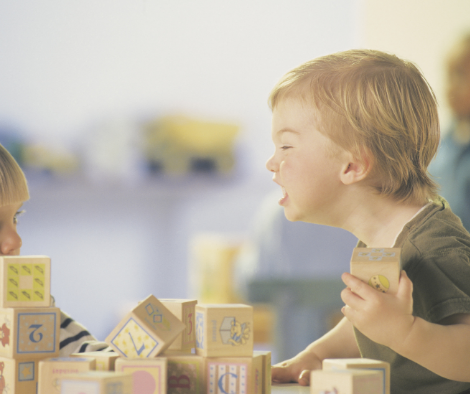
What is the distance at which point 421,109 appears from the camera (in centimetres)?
80

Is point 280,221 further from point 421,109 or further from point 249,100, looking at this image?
point 421,109

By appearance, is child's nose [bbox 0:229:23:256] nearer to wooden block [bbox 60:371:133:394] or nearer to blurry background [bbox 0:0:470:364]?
wooden block [bbox 60:371:133:394]

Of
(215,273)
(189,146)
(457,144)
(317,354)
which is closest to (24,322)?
(317,354)

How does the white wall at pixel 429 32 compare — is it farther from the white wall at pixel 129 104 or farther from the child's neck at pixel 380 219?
the child's neck at pixel 380 219

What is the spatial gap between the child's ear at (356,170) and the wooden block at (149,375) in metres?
0.39

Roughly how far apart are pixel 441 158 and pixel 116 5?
227 cm

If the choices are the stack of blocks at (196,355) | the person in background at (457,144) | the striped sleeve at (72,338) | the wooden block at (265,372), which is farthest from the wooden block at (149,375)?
the person in background at (457,144)

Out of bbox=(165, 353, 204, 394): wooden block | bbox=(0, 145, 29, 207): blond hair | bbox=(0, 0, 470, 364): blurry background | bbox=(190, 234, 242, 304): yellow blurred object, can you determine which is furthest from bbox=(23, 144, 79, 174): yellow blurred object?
bbox=(165, 353, 204, 394): wooden block

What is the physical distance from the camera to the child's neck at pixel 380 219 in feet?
2.60

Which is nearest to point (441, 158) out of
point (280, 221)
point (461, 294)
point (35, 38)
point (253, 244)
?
point (280, 221)

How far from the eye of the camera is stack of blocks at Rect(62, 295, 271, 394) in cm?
52

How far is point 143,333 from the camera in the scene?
546 millimetres

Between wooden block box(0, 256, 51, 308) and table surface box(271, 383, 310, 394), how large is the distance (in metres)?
0.29

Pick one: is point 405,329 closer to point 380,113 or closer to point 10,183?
point 380,113
